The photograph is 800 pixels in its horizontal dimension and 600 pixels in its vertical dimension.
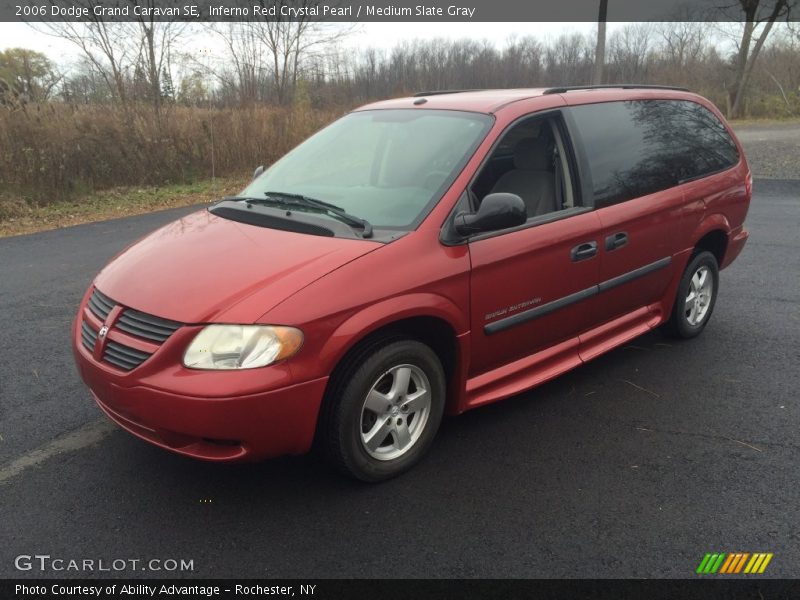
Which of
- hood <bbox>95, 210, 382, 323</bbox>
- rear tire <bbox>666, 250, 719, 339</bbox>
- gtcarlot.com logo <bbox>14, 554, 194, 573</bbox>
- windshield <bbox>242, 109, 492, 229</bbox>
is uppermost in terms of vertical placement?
windshield <bbox>242, 109, 492, 229</bbox>

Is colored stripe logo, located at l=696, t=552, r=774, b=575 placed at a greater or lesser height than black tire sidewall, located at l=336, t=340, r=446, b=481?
lesser

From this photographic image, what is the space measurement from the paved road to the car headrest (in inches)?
56.8

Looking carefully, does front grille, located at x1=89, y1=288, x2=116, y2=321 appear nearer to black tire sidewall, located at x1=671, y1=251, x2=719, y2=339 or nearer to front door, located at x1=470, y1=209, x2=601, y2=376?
front door, located at x1=470, y1=209, x2=601, y2=376

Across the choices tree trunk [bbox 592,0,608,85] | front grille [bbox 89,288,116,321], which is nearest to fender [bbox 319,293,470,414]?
front grille [bbox 89,288,116,321]

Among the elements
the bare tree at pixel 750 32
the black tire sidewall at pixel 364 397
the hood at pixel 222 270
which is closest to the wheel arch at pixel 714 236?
the black tire sidewall at pixel 364 397

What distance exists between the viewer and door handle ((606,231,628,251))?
3.93 m

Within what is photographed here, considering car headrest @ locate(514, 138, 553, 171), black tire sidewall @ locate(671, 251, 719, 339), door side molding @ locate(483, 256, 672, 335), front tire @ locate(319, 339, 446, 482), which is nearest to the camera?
front tire @ locate(319, 339, 446, 482)

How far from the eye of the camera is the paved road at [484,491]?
262 cm

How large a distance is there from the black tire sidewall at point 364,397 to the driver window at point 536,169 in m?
1.12

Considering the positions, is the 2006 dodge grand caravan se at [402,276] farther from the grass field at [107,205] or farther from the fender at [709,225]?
the grass field at [107,205]

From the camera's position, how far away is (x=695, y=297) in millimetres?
4992

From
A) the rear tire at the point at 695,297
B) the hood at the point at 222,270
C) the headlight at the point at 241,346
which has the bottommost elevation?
the rear tire at the point at 695,297
